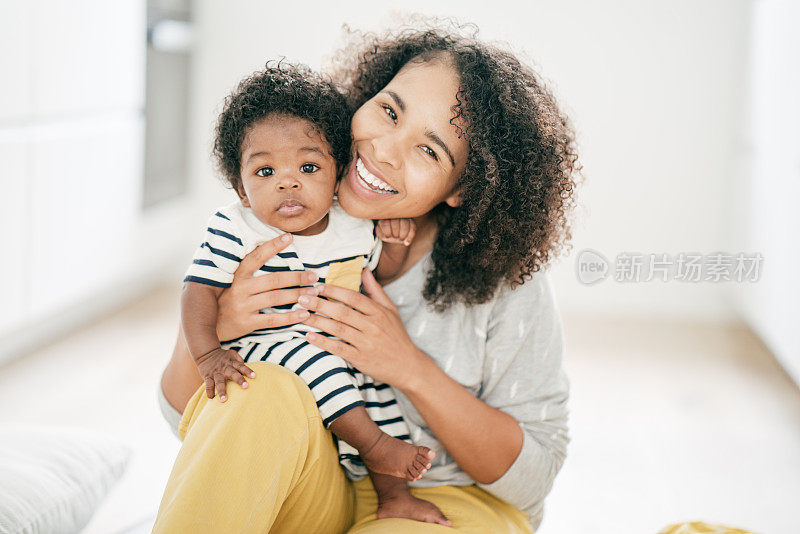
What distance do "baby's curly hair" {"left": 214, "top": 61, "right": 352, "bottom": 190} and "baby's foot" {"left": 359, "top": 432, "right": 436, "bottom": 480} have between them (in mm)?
391


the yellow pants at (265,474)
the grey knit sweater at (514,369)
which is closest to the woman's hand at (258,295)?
the yellow pants at (265,474)

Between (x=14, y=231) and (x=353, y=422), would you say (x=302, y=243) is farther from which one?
(x=14, y=231)

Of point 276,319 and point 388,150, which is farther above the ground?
point 388,150

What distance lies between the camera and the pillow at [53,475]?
3.80ft

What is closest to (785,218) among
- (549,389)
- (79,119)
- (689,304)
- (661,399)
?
(661,399)

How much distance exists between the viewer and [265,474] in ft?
3.08

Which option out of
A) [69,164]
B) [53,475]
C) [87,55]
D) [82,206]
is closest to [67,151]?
[69,164]

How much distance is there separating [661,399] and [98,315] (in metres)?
2.01

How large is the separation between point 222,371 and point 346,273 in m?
Result: 0.26

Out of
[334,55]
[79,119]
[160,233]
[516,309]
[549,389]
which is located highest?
[334,55]

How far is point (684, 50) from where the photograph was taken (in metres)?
3.34

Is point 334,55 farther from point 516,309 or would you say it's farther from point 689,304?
point 689,304

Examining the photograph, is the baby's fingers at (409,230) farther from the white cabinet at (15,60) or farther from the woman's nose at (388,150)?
the white cabinet at (15,60)

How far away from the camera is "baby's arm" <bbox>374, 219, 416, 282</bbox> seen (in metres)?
1.23
